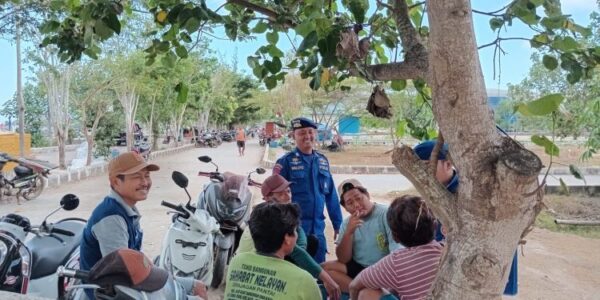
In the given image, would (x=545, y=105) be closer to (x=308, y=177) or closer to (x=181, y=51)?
(x=181, y=51)

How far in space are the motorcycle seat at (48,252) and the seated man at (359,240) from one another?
1547 mm

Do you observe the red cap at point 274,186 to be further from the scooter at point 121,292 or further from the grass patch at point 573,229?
the grass patch at point 573,229

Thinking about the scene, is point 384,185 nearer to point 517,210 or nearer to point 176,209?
point 176,209

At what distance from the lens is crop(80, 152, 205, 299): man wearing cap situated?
226 cm

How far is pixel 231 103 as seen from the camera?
34531 mm

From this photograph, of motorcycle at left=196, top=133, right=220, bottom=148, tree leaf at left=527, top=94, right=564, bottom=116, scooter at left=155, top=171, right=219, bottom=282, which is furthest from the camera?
motorcycle at left=196, top=133, right=220, bottom=148

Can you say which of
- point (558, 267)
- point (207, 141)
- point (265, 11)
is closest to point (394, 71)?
point (265, 11)

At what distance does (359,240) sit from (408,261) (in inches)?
34.0

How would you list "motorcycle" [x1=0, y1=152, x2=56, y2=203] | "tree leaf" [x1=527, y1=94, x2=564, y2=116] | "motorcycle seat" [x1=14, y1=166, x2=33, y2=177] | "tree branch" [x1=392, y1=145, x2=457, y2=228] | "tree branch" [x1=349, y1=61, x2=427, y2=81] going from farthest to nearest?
1. "motorcycle seat" [x1=14, y1=166, x2=33, y2=177]
2. "motorcycle" [x1=0, y1=152, x2=56, y2=203]
3. "tree branch" [x1=349, y1=61, x2=427, y2=81]
4. "tree branch" [x1=392, y1=145, x2=457, y2=228]
5. "tree leaf" [x1=527, y1=94, x2=564, y2=116]

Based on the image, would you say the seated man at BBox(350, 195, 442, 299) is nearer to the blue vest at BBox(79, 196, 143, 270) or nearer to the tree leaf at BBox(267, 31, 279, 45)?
the tree leaf at BBox(267, 31, 279, 45)

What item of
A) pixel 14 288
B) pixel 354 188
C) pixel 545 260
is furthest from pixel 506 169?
pixel 545 260

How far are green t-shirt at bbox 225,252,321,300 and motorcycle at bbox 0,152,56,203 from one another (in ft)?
23.8

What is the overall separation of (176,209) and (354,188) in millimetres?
1358

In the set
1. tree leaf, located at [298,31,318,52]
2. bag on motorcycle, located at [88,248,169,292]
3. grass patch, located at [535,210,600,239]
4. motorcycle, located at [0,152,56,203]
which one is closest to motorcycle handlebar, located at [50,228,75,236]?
bag on motorcycle, located at [88,248,169,292]
